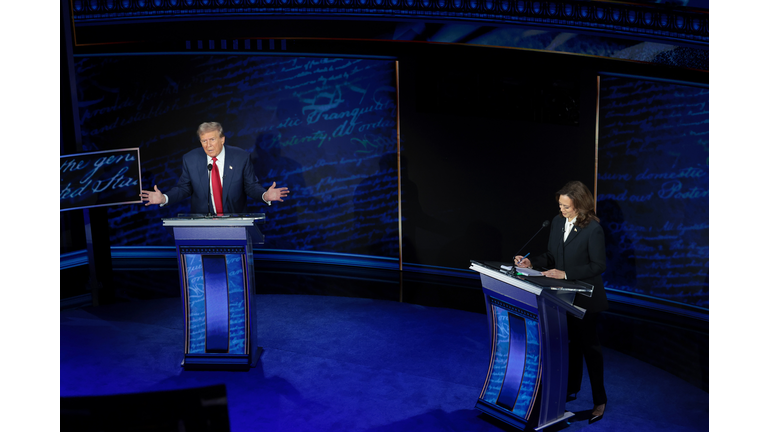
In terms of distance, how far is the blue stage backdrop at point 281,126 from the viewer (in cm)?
650

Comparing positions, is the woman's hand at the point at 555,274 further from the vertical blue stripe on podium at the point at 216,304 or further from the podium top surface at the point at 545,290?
the vertical blue stripe on podium at the point at 216,304

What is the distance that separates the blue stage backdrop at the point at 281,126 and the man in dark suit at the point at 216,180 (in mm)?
2649

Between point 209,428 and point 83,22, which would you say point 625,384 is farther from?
point 83,22

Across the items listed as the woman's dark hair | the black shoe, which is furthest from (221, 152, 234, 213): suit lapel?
the black shoe

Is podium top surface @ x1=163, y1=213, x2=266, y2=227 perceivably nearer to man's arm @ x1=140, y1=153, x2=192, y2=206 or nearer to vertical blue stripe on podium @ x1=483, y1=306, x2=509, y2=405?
man's arm @ x1=140, y1=153, x2=192, y2=206

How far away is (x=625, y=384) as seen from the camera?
3.76 meters

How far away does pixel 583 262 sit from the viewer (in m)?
3.21

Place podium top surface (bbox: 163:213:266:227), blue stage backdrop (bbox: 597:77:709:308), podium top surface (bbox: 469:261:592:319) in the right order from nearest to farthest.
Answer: podium top surface (bbox: 469:261:592:319), podium top surface (bbox: 163:213:266:227), blue stage backdrop (bbox: 597:77:709:308)

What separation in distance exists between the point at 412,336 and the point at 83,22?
4.68 meters

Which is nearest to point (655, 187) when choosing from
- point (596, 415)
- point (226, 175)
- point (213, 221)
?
point (596, 415)

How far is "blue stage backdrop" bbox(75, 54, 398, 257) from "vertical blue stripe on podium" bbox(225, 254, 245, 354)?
290 cm

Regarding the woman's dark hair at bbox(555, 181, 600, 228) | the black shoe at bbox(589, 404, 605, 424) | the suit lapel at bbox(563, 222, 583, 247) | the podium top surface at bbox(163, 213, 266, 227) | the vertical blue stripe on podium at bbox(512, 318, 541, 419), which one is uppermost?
the woman's dark hair at bbox(555, 181, 600, 228)

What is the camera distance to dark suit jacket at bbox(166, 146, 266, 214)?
3.92 m

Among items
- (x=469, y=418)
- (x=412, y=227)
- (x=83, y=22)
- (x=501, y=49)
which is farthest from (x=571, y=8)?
(x=83, y=22)
